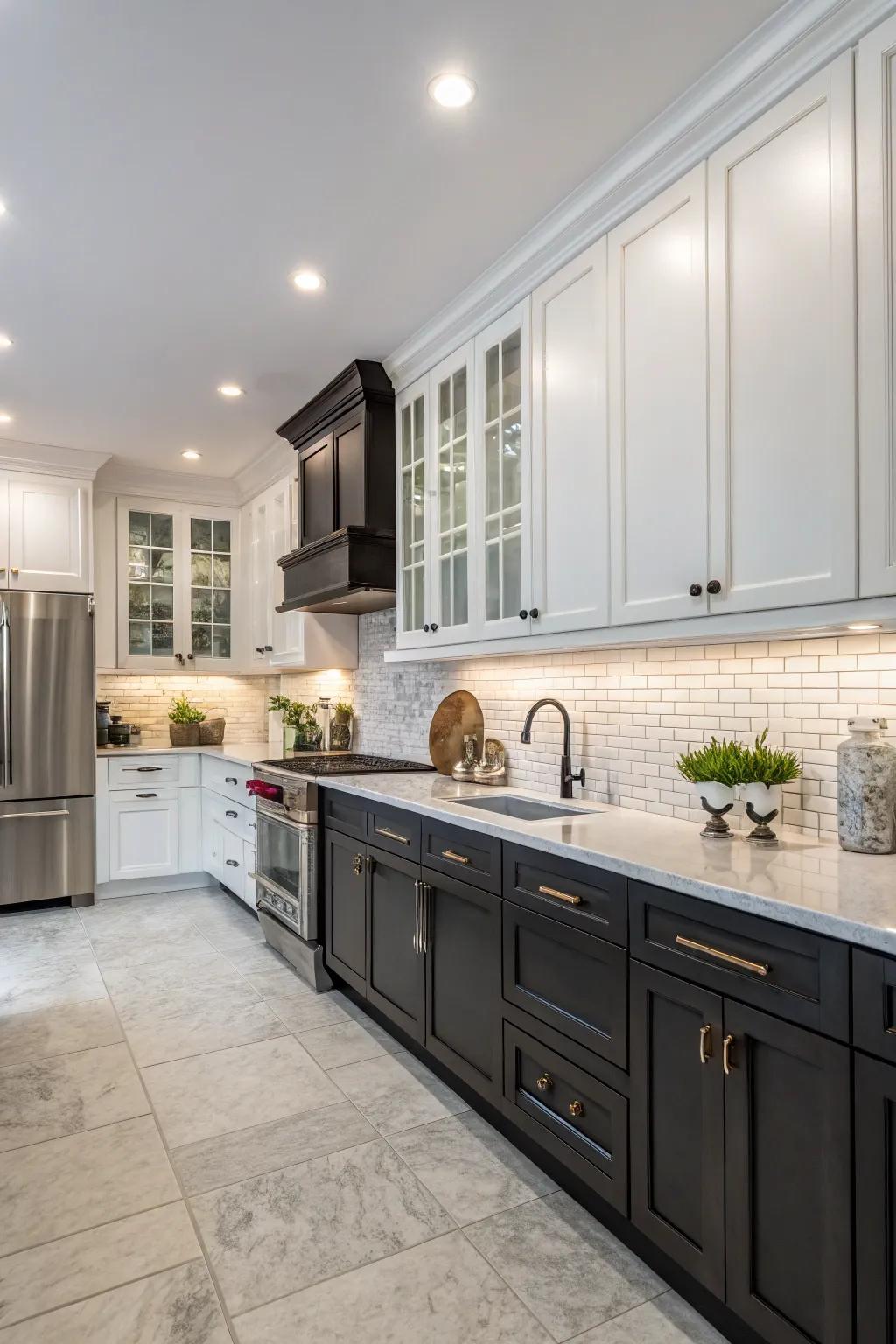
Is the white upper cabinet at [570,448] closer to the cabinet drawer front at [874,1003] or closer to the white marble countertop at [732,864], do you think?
the white marble countertop at [732,864]

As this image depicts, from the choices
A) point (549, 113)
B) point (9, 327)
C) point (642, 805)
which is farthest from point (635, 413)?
point (9, 327)

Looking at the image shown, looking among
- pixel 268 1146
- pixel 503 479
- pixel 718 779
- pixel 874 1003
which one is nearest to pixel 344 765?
pixel 503 479

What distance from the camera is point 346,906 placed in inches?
128

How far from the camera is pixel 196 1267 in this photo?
1810mm

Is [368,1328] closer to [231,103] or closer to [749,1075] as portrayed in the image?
[749,1075]

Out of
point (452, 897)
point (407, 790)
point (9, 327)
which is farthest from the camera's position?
point (9, 327)

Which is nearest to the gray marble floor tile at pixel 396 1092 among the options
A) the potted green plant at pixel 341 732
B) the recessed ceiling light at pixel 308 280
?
the potted green plant at pixel 341 732

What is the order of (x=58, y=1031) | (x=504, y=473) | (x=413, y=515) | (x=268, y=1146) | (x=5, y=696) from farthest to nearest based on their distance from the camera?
(x=5, y=696) < (x=413, y=515) < (x=58, y=1031) < (x=504, y=473) < (x=268, y=1146)

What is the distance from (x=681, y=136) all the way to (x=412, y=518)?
1.77m

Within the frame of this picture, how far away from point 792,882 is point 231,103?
7.30ft

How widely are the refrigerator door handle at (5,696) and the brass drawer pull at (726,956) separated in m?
4.26

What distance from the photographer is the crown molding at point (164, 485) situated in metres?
5.32

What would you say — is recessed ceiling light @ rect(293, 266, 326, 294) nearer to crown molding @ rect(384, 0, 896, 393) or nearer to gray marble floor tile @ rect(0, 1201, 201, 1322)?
crown molding @ rect(384, 0, 896, 393)

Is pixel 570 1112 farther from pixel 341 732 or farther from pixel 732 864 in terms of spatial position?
pixel 341 732
